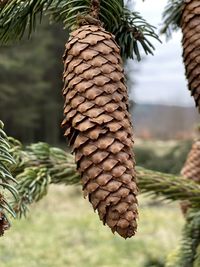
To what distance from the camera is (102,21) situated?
390 mm

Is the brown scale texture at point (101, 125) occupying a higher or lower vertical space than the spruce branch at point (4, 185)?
higher

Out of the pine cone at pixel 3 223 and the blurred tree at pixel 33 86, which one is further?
the blurred tree at pixel 33 86

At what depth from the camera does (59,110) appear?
521 inches

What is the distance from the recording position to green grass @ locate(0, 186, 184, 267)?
3.85 m

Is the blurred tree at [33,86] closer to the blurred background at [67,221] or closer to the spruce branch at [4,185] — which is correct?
the blurred background at [67,221]

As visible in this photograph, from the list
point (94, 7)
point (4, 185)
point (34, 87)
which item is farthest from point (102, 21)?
point (34, 87)

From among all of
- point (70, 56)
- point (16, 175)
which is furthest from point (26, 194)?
point (70, 56)

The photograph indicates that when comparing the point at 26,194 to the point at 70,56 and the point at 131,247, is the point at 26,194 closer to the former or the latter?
the point at 70,56

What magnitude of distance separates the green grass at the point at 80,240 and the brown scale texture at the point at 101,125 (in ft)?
10.7

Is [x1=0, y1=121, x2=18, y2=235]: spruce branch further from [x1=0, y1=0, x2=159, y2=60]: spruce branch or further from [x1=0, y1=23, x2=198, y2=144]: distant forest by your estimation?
[x1=0, y1=23, x2=198, y2=144]: distant forest

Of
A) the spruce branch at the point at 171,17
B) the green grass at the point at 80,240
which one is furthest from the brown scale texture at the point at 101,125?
the green grass at the point at 80,240

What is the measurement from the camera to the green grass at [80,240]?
3.85 meters

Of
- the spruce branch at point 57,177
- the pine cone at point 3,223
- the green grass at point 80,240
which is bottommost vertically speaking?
the green grass at point 80,240

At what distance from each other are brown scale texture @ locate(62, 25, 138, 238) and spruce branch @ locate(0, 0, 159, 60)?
0.03 m
